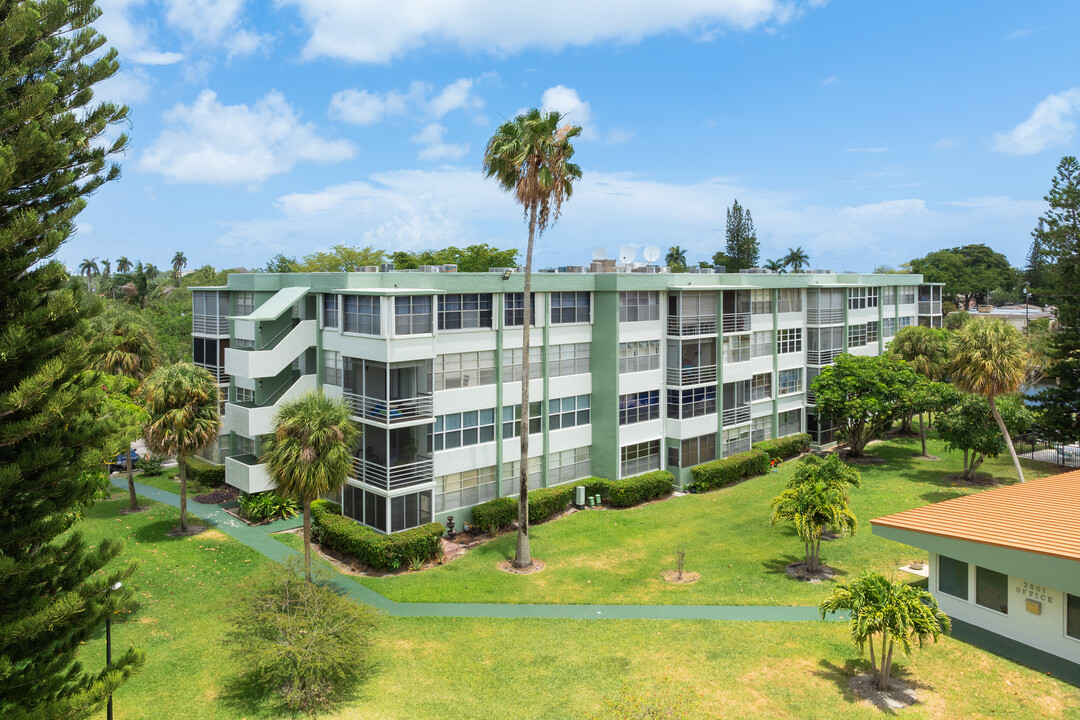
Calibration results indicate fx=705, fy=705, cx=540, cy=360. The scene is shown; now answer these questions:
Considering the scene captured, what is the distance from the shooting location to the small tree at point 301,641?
18000 millimetres

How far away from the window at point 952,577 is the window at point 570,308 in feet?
60.4

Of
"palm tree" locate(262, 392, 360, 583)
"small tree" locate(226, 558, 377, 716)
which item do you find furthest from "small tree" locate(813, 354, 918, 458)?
"small tree" locate(226, 558, 377, 716)

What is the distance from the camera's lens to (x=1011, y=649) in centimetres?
2000

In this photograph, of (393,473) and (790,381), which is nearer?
(393,473)

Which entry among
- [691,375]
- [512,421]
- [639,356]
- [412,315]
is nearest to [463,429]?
[512,421]

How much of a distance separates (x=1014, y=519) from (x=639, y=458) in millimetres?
17237

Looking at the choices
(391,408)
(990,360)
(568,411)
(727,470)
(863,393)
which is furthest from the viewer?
(863,393)

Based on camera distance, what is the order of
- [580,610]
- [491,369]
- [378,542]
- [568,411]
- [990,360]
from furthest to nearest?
[568,411], [990,360], [491,369], [378,542], [580,610]

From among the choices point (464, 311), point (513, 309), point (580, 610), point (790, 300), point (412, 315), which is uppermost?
point (790, 300)

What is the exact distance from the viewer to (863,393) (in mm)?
40375

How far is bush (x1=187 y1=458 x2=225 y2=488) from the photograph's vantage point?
3634 cm

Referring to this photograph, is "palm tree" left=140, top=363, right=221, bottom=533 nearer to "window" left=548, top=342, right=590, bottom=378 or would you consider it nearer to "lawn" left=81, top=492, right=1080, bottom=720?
"lawn" left=81, top=492, right=1080, bottom=720

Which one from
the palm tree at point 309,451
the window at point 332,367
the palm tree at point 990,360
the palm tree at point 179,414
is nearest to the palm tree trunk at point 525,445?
the palm tree at point 309,451

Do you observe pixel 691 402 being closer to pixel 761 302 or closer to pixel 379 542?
pixel 761 302
